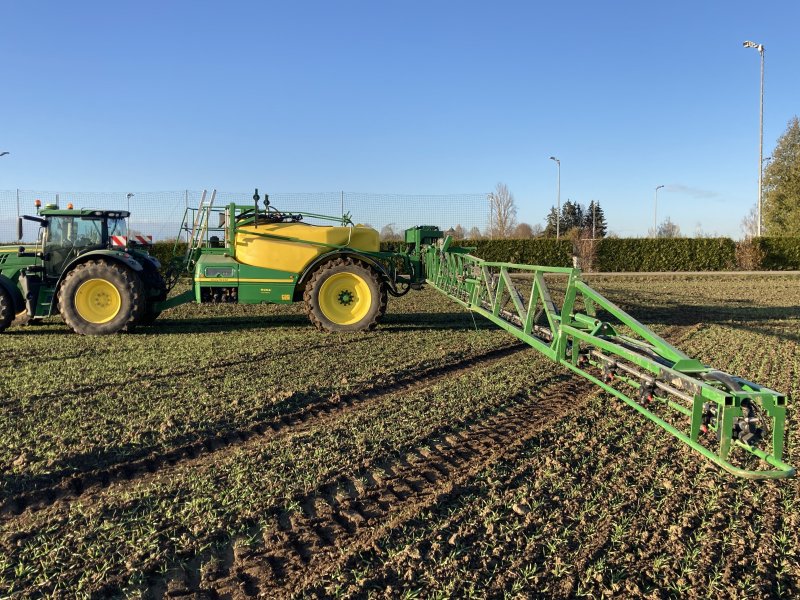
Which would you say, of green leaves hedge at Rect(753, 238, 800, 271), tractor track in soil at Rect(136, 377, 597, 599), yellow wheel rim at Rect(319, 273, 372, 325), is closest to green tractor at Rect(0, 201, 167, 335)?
yellow wheel rim at Rect(319, 273, 372, 325)

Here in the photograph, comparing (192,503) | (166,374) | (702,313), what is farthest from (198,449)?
(702,313)

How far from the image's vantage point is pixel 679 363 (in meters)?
3.46

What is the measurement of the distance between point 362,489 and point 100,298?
6.46m

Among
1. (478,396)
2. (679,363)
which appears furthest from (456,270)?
(679,363)

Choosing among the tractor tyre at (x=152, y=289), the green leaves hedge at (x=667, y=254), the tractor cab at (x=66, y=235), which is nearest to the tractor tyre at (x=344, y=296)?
the tractor tyre at (x=152, y=289)

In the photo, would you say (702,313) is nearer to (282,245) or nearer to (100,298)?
(282,245)

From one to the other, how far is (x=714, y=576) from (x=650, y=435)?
1813 millimetres

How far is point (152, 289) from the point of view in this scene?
8812 millimetres

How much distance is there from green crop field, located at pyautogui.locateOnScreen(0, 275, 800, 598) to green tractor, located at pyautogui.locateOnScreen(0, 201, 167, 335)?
1646 millimetres

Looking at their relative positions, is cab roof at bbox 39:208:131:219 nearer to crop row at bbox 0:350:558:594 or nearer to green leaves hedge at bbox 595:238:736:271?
crop row at bbox 0:350:558:594

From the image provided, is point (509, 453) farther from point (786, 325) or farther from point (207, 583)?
point (786, 325)

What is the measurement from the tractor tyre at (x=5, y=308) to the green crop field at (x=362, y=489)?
5.75 feet

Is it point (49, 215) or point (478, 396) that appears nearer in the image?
point (478, 396)

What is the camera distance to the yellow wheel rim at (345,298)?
28.1 ft
